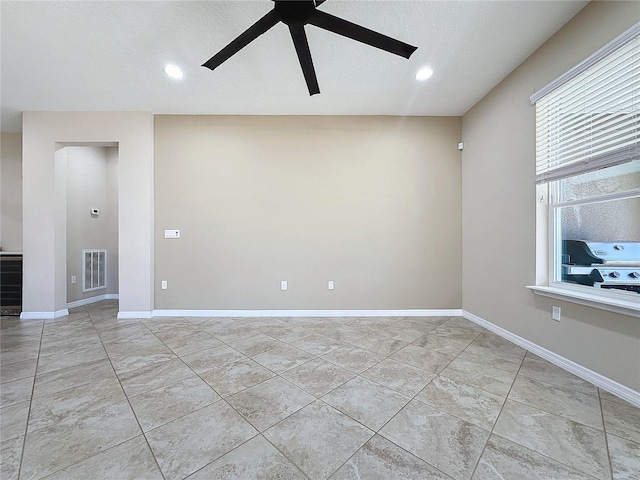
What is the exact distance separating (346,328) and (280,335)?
80 cm

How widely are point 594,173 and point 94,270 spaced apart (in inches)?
266

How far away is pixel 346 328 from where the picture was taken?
303 cm

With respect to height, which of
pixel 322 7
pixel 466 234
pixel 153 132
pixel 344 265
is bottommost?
pixel 344 265

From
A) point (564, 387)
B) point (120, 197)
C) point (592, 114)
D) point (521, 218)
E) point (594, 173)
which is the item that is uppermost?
point (592, 114)

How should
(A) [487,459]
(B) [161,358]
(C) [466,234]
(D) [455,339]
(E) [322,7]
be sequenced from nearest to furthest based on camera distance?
(A) [487,459], (E) [322,7], (B) [161,358], (D) [455,339], (C) [466,234]

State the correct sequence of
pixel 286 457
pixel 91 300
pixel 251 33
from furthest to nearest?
pixel 91 300
pixel 251 33
pixel 286 457

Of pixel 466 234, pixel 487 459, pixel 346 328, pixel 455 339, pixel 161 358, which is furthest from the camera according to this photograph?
pixel 466 234

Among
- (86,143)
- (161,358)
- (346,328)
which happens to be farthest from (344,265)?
(86,143)

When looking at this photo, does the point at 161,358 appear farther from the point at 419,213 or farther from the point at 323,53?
the point at 419,213

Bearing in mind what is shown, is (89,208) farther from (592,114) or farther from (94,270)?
(592,114)

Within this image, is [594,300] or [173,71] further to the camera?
[173,71]

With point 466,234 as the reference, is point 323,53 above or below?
above

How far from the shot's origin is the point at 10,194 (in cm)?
412

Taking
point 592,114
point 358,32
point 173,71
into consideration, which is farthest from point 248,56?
point 592,114
